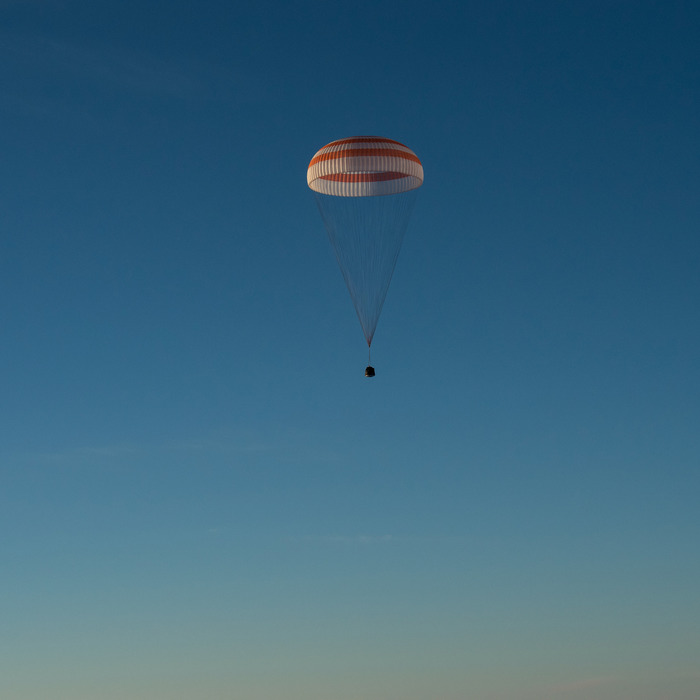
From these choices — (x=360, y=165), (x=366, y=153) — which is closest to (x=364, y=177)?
(x=366, y=153)

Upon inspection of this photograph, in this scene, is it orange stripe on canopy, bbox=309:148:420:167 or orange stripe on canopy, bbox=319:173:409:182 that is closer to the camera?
orange stripe on canopy, bbox=309:148:420:167

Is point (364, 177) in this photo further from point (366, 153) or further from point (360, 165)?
point (360, 165)

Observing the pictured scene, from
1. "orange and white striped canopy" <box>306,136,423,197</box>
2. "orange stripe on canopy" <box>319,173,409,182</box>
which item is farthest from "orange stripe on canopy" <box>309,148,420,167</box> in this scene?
"orange stripe on canopy" <box>319,173,409,182</box>

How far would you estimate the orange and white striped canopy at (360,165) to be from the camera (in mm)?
64250

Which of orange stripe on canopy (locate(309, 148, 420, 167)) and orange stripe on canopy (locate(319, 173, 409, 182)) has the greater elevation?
orange stripe on canopy (locate(319, 173, 409, 182))

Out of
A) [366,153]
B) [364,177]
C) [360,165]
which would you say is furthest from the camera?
[364,177]

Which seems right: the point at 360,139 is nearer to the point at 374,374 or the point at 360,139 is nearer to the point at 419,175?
the point at 419,175

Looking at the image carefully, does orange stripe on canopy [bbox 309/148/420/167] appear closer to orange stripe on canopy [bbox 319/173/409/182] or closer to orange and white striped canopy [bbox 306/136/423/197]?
orange and white striped canopy [bbox 306/136/423/197]

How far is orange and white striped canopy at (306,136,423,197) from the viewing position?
64.2m

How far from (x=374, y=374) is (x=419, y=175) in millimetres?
10179

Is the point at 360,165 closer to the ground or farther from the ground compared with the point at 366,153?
closer to the ground

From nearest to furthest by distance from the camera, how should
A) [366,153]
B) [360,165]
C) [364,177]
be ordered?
[360,165] → [366,153] → [364,177]

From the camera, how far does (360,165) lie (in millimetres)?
64062

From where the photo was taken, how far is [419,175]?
220ft
